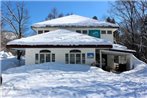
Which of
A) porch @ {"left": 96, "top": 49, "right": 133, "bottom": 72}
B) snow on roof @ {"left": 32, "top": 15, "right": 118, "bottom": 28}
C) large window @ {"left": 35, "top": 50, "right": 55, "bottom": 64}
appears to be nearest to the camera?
large window @ {"left": 35, "top": 50, "right": 55, "bottom": 64}

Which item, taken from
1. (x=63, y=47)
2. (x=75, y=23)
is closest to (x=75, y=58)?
(x=63, y=47)

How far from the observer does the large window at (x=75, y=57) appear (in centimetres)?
3023

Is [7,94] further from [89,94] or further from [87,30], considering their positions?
[87,30]

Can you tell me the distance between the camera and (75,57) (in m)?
30.3

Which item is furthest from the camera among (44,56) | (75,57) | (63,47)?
(75,57)

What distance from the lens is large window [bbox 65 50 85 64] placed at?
30.2 meters

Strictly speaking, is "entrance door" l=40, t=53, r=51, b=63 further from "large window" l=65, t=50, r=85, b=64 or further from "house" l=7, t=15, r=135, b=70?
"large window" l=65, t=50, r=85, b=64

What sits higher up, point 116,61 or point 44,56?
point 44,56

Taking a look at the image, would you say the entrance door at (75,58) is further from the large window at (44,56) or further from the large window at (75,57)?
the large window at (44,56)

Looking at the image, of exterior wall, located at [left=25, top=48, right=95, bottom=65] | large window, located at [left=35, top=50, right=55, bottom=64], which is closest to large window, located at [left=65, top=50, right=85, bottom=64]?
exterior wall, located at [left=25, top=48, right=95, bottom=65]

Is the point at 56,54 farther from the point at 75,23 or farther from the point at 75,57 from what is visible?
the point at 75,23

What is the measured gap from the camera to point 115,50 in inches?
1346

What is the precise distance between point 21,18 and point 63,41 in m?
22.3

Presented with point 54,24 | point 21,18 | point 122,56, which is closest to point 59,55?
point 54,24
